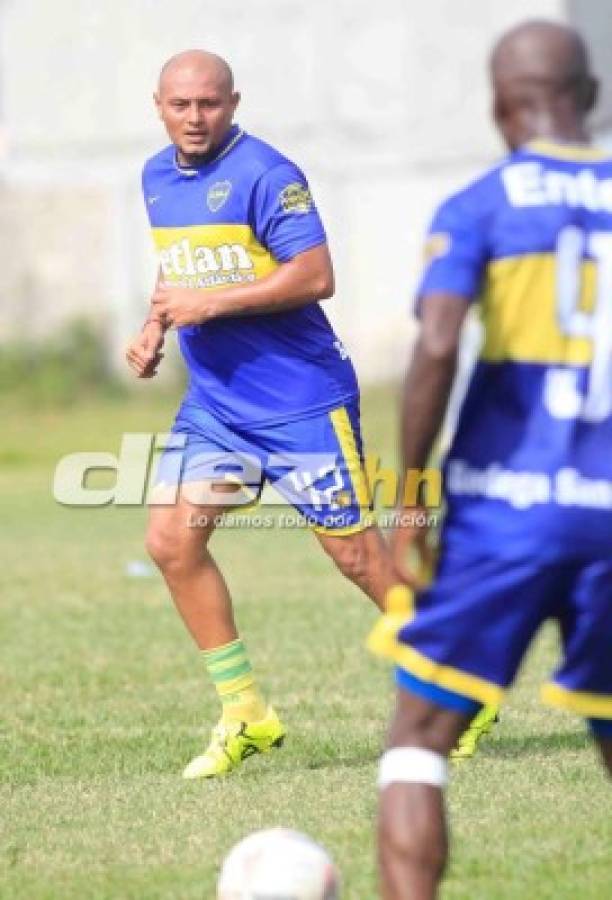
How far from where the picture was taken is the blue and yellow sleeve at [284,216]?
7480mm

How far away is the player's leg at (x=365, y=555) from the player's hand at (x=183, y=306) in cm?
91

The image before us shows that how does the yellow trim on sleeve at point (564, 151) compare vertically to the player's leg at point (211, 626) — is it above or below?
above

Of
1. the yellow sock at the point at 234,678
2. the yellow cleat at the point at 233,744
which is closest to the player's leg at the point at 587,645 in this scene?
the yellow cleat at the point at 233,744

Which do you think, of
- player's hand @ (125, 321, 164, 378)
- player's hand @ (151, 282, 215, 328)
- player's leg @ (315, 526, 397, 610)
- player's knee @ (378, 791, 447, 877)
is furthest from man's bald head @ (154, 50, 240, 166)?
player's knee @ (378, 791, 447, 877)

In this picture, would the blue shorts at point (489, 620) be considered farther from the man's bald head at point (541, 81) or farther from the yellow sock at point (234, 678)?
the yellow sock at point (234, 678)

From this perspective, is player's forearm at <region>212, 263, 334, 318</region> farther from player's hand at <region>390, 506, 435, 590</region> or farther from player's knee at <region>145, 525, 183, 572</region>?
player's hand at <region>390, 506, 435, 590</region>

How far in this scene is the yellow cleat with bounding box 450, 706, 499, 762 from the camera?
25.4ft

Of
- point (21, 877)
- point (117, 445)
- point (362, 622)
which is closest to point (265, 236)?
point (21, 877)

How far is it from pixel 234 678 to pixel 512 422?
3289 millimetres

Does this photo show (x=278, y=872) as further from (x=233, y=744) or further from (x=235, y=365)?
(x=235, y=365)

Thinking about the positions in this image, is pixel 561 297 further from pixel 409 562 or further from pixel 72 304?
pixel 72 304

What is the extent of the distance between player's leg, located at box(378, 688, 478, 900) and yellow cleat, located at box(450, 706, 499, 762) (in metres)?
2.82

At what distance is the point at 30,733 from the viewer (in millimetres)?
8633

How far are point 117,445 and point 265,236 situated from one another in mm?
19921
